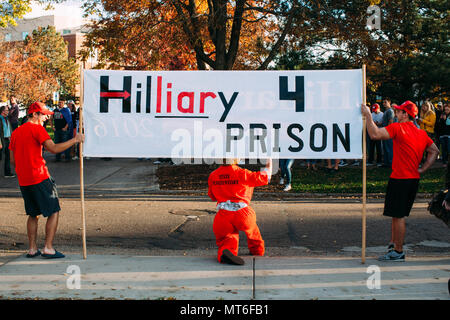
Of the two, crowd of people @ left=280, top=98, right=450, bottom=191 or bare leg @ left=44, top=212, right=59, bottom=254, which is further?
crowd of people @ left=280, top=98, right=450, bottom=191

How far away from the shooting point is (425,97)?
2495cm

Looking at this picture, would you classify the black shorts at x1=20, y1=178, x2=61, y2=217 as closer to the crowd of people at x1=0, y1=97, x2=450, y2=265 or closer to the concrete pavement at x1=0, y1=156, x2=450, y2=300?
the crowd of people at x1=0, y1=97, x2=450, y2=265

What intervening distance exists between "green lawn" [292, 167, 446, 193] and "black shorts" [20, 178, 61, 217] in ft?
22.9

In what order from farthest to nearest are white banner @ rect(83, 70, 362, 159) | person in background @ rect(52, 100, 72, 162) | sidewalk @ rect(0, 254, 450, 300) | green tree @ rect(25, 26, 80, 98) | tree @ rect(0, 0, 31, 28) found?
green tree @ rect(25, 26, 80, 98) < tree @ rect(0, 0, 31, 28) < person in background @ rect(52, 100, 72, 162) < white banner @ rect(83, 70, 362, 159) < sidewalk @ rect(0, 254, 450, 300)

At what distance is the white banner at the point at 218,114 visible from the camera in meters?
6.31

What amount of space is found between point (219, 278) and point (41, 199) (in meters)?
2.39

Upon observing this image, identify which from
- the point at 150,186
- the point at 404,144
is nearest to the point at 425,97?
the point at 150,186

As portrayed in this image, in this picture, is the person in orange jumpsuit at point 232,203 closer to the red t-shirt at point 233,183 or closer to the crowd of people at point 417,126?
the red t-shirt at point 233,183

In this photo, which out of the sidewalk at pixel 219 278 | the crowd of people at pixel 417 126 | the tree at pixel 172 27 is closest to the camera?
the sidewalk at pixel 219 278

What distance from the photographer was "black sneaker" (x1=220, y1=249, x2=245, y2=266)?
19.2 ft

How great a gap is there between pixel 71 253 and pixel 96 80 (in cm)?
231

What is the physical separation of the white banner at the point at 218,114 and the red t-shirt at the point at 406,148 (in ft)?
1.94

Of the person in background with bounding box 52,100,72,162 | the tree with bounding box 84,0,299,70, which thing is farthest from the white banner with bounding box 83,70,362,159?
the person in background with bounding box 52,100,72,162

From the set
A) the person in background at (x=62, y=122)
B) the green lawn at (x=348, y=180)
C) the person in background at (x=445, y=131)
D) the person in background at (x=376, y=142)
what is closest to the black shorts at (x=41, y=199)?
the green lawn at (x=348, y=180)
